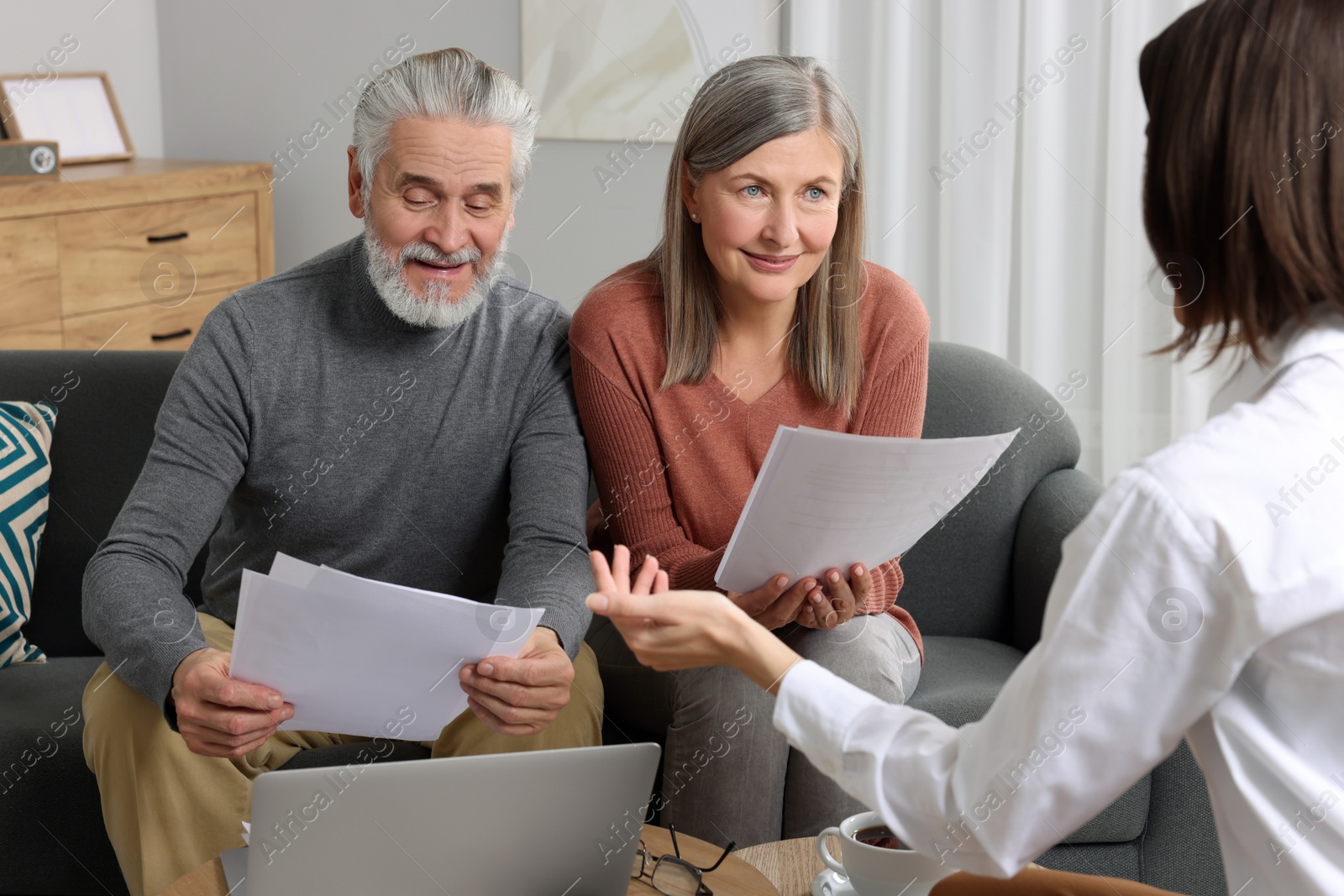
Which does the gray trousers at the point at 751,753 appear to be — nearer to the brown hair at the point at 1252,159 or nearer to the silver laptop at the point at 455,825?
the silver laptop at the point at 455,825

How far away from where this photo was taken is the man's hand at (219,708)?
49.4 inches

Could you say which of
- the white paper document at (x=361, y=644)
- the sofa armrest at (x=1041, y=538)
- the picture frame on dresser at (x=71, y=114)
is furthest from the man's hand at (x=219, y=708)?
the picture frame on dresser at (x=71, y=114)

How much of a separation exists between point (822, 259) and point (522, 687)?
75 centimetres

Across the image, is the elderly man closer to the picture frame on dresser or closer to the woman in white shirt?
the woman in white shirt

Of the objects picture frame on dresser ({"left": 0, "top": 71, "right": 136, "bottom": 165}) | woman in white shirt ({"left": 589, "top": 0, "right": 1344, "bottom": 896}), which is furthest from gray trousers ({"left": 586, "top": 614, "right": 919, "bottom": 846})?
picture frame on dresser ({"left": 0, "top": 71, "right": 136, "bottom": 165})

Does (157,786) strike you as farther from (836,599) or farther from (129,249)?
(129,249)

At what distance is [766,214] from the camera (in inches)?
65.5

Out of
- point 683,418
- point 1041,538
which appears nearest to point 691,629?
point 683,418

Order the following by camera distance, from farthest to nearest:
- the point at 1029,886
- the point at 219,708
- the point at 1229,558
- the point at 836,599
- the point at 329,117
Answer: the point at 329,117 → the point at 836,599 → the point at 219,708 → the point at 1029,886 → the point at 1229,558

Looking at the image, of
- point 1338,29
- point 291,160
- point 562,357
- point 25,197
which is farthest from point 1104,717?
point 291,160

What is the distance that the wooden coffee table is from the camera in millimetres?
1158

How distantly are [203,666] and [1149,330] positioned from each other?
244 centimetres

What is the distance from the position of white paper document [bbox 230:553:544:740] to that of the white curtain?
2.12 m

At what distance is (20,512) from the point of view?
1.92 meters
